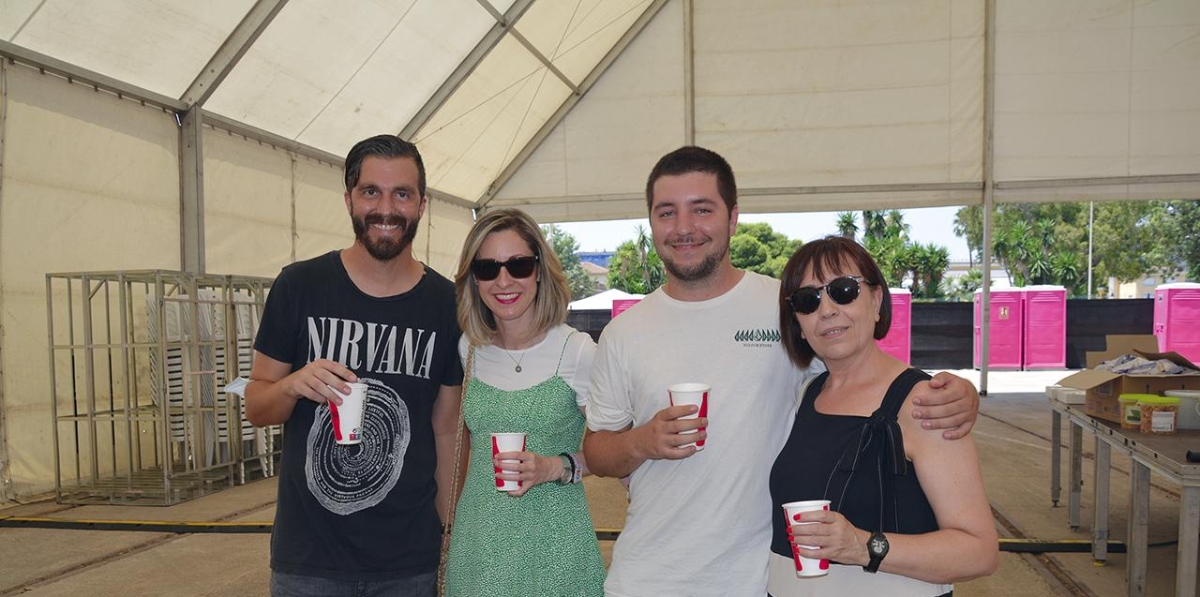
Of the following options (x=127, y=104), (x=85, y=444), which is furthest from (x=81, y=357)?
(x=127, y=104)

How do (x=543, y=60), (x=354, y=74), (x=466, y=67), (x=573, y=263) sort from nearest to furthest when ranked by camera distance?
(x=354, y=74), (x=466, y=67), (x=543, y=60), (x=573, y=263)

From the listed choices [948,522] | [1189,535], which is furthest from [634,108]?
[948,522]

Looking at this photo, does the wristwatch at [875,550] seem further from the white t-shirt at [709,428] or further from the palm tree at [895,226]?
the palm tree at [895,226]

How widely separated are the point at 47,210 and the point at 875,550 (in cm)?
801

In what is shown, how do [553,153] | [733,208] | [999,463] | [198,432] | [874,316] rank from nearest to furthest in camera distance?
[874,316] → [733,208] → [198,432] → [999,463] → [553,153]

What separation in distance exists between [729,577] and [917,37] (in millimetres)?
12988

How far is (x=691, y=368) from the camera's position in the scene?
6.82 ft

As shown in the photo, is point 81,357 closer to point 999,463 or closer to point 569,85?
point 569,85

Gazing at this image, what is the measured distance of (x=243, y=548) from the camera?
18.0ft

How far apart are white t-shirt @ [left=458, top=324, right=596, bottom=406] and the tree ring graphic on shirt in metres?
0.27

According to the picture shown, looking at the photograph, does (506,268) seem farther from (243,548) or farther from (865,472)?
(243,548)

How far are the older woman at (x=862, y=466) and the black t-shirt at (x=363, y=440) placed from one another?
104cm

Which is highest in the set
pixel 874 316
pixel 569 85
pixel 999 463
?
pixel 569 85

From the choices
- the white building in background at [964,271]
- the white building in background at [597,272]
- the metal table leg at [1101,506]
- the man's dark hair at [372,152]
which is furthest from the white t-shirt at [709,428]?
the white building in background at [597,272]
